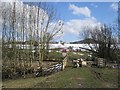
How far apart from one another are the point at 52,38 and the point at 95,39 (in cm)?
1668

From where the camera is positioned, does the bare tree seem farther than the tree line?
Yes

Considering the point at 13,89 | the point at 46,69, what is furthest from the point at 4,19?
the point at 13,89

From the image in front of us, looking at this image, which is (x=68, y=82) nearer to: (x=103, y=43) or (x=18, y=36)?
(x=18, y=36)

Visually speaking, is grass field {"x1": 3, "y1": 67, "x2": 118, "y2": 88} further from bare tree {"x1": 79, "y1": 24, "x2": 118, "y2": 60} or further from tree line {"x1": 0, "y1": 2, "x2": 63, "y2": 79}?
bare tree {"x1": 79, "y1": 24, "x2": 118, "y2": 60}

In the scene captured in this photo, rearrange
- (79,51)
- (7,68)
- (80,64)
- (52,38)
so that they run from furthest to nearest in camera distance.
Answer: (79,51)
(52,38)
(80,64)
(7,68)

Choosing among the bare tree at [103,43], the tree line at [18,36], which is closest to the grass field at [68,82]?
the tree line at [18,36]

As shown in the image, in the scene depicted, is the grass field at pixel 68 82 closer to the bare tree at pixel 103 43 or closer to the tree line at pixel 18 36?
the tree line at pixel 18 36

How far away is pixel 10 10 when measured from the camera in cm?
1817

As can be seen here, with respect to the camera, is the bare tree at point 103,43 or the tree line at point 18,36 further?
the bare tree at point 103,43

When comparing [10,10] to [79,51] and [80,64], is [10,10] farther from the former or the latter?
[79,51]

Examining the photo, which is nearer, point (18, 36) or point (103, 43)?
point (18, 36)

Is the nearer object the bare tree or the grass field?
the grass field

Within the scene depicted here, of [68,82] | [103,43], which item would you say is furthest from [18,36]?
[103,43]

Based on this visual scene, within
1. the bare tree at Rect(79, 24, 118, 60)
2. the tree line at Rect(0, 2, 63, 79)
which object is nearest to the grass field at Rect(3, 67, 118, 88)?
the tree line at Rect(0, 2, 63, 79)
